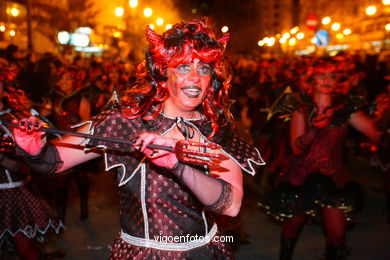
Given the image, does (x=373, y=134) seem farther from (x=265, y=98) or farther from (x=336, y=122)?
(x=265, y=98)

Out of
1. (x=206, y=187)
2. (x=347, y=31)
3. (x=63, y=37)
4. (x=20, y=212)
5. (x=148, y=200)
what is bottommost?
(x=20, y=212)

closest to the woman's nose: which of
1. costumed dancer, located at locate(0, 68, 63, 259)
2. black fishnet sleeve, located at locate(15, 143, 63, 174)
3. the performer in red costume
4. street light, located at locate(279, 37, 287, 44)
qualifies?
the performer in red costume

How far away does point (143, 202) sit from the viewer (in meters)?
2.32

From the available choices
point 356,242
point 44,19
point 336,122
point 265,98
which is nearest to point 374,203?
point 356,242

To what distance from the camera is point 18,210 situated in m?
3.83

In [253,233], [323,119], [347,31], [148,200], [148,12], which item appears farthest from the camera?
[347,31]

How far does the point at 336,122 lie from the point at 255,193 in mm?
3526

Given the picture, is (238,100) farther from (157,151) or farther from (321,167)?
(157,151)

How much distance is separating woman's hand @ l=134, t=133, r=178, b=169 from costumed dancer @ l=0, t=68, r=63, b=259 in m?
2.15

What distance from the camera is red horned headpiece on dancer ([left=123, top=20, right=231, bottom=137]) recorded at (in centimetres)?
240

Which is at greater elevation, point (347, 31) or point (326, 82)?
point (347, 31)

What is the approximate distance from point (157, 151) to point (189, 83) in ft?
2.01

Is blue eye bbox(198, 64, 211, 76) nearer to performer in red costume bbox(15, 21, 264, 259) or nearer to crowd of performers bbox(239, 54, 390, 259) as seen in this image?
performer in red costume bbox(15, 21, 264, 259)

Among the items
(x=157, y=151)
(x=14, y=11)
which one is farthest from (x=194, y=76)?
(x=14, y=11)
